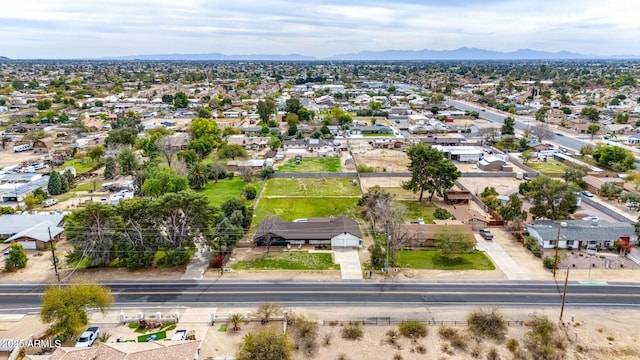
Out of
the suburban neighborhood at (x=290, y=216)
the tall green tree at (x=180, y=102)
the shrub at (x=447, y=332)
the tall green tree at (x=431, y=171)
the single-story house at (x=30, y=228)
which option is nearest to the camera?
the shrub at (x=447, y=332)

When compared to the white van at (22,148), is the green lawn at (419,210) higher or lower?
lower

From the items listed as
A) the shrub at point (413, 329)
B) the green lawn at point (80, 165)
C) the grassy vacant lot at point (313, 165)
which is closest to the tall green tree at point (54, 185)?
the green lawn at point (80, 165)

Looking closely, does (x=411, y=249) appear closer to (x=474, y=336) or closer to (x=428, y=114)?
(x=474, y=336)

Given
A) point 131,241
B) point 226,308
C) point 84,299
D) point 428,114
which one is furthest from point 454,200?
point 428,114

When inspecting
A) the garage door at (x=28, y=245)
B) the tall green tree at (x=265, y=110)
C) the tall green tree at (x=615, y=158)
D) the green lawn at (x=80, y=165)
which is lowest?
the garage door at (x=28, y=245)

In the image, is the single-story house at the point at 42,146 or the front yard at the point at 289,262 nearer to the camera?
the front yard at the point at 289,262

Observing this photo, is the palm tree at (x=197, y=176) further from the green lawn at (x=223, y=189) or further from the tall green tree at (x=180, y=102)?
the tall green tree at (x=180, y=102)

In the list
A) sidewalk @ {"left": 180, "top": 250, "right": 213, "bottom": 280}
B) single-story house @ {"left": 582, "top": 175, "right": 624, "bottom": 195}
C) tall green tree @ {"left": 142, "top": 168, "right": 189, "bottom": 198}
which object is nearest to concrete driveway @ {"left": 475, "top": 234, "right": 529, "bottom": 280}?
single-story house @ {"left": 582, "top": 175, "right": 624, "bottom": 195}
